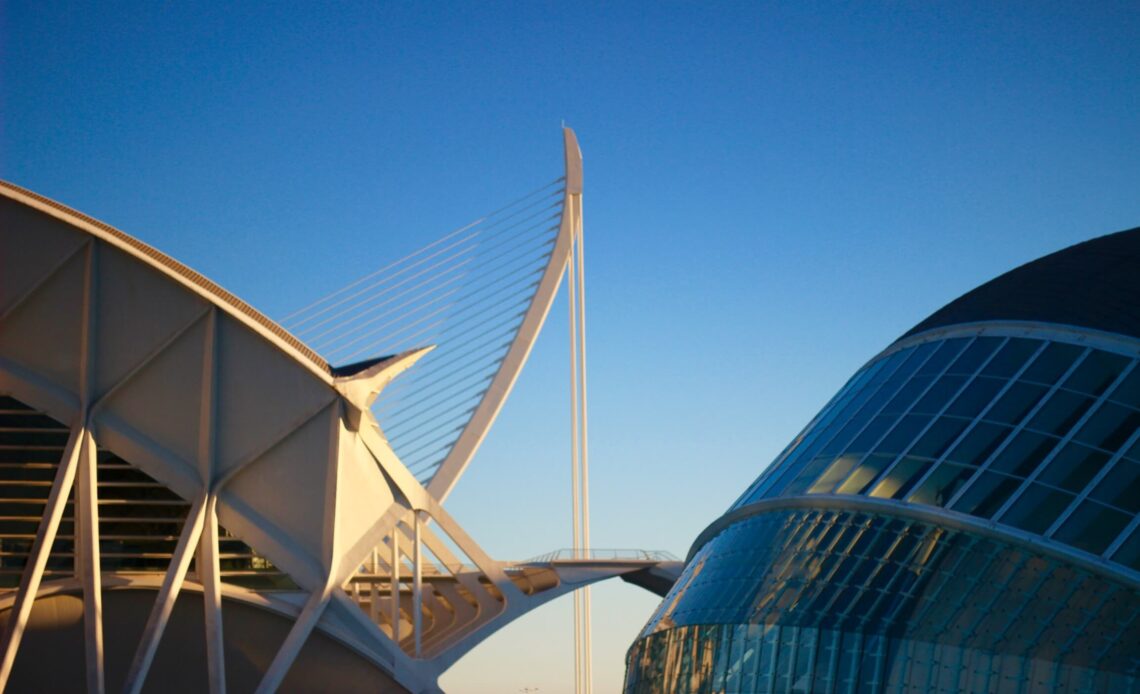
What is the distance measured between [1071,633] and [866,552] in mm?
4030

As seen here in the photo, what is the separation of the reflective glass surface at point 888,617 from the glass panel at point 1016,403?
269 centimetres

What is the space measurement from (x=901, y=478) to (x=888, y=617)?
318 centimetres

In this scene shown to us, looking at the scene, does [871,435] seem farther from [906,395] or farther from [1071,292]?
[1071,292]

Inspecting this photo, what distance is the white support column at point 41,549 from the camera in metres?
38.5

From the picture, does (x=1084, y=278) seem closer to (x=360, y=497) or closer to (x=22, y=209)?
(x=360, y=497)

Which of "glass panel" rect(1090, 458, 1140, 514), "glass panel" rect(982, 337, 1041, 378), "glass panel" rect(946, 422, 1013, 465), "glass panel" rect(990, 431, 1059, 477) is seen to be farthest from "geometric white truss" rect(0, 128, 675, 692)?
"glass panel" rect(1090, 458, 1140, 514)

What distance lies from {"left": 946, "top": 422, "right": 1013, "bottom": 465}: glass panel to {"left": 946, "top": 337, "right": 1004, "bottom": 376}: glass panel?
221cm

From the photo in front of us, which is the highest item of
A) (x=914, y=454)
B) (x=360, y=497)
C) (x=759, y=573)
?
(x=360, y=497)

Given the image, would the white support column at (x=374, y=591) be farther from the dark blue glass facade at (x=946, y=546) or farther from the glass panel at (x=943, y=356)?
the glass panel at (x=943, y=356)

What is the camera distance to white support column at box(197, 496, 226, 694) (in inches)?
1593

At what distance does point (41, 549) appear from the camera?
3934 cm

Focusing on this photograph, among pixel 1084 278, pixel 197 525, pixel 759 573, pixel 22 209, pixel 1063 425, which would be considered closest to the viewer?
pixel 1063 425

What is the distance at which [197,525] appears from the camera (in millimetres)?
41188

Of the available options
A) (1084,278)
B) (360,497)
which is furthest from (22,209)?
(1084,278)
